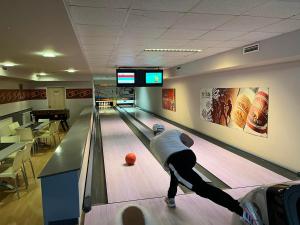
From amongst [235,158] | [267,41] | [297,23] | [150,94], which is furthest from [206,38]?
[150,94]

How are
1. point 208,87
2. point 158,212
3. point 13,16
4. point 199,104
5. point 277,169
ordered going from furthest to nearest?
point 199,104 < point 208,87 < point 277,169 < point 158,212 < point 13,16

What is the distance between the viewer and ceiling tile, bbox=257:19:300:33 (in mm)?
2895

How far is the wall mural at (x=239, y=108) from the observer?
14.9ft

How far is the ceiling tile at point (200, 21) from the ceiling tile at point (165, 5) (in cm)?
25

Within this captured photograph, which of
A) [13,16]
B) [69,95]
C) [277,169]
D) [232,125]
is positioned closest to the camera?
[13,16]

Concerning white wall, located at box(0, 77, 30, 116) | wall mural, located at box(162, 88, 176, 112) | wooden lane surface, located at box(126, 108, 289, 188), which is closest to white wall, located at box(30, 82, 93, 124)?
white wall, located at box(0, 77, 30, 116)

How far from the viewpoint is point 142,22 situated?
2.87 m

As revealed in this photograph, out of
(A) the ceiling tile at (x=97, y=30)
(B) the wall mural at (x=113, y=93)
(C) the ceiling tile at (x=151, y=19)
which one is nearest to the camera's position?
(C) the ceiling tile at (x=151, y=19)

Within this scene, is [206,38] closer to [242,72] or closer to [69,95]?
[242,72]

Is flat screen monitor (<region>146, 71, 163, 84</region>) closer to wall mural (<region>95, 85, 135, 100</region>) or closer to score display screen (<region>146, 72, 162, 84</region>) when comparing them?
score display screen (<region>146, 72, 162, 84</region>)

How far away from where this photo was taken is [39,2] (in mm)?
1923

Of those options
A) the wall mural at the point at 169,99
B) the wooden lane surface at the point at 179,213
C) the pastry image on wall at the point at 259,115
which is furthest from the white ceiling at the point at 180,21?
the wall mural at the point at 169,99

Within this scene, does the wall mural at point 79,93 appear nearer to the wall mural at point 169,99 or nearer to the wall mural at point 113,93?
the wall mural at point 169,99

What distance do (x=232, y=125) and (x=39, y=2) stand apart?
4615mm
